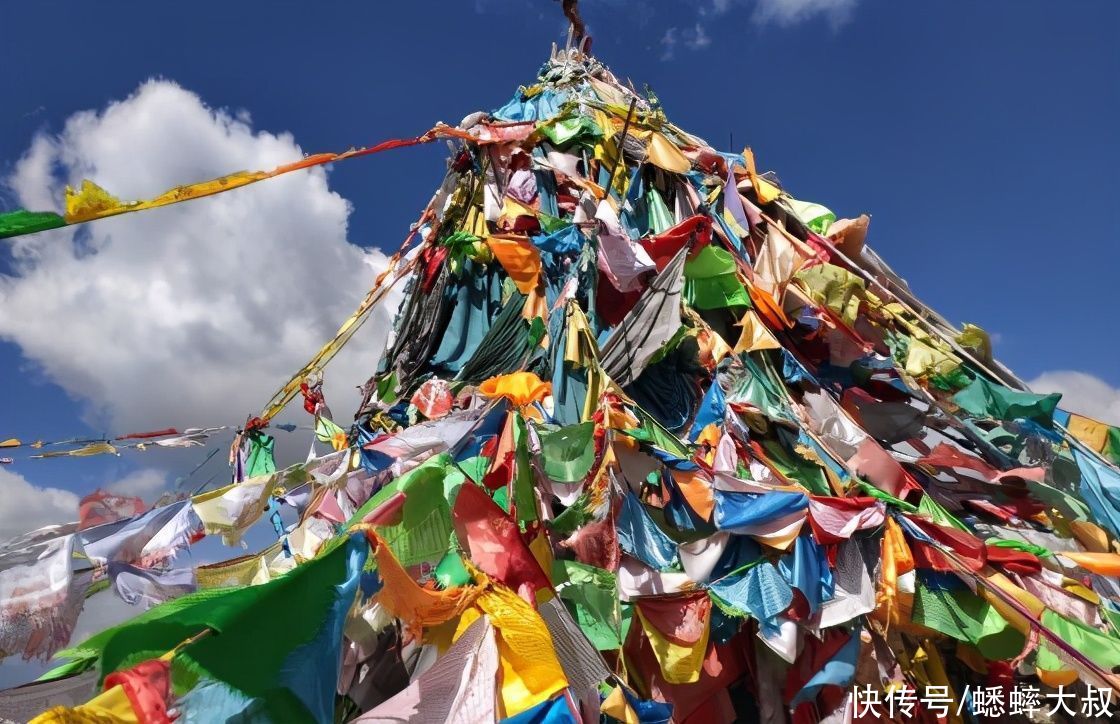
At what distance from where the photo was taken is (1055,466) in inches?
256

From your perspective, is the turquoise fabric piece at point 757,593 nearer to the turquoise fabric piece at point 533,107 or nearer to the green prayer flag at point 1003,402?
the green prayer flag at point 1003,402

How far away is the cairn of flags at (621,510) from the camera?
323 centimetres

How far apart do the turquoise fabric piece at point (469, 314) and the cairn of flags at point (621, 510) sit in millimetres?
43

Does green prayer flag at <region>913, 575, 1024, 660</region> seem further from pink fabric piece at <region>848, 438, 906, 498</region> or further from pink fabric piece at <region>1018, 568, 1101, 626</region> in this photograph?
pink fabric piece at <region>848, 438, 906, 498</region>

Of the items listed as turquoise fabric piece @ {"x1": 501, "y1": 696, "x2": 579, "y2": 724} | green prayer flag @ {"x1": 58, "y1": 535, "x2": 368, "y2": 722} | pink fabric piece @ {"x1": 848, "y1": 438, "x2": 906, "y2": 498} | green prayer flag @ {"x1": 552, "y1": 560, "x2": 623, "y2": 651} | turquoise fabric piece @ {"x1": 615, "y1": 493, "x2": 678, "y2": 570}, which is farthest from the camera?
pink fabric piece @ {"x1": 848, "y1": 438, "x2": 906, "y2": 498}

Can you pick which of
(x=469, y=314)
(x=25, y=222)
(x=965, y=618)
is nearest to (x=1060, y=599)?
(x=965, y=618)

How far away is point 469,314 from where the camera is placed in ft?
30.4

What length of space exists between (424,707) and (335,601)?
64 cm

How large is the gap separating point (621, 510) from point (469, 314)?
4569mm

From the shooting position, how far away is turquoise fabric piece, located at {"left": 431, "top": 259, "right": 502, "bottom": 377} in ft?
30.0

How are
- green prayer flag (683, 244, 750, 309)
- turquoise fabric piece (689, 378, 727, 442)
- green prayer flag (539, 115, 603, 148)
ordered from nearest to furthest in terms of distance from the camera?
turquoise fabric piece (689, 378, 727, 442)
green prayer flag (683, 244, 750, 309)
green prayer flag (539, 115, 603, 148)

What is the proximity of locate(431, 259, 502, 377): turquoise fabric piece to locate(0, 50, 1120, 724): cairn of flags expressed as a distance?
0.04 meters

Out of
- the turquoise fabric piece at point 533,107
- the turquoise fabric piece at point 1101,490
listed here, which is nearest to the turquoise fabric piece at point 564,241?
the turquoise fabric piece at point 533,107

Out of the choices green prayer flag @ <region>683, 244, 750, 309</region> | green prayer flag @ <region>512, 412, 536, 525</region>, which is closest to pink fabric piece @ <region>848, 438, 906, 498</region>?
green prayer flag @ <region>683, 244, 750, 309</region>
